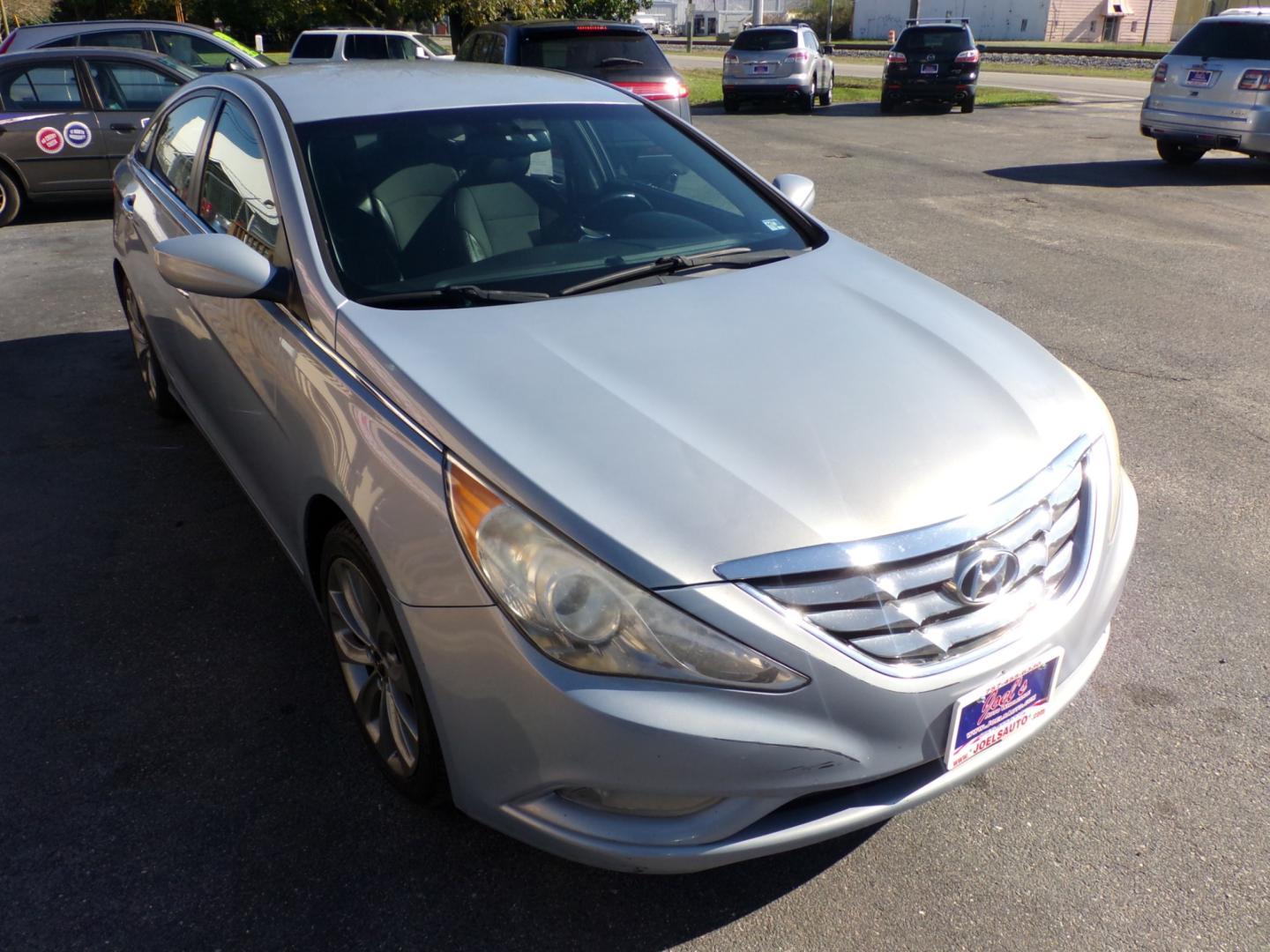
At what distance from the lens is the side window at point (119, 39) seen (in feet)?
41.8

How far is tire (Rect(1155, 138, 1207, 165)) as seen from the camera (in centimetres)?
1245

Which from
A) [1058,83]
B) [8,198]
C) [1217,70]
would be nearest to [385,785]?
[8,198]

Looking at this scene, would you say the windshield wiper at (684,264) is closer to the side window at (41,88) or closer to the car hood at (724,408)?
the car hood at (724,408)

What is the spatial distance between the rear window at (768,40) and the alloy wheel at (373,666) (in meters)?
18.9

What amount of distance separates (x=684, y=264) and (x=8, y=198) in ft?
29.5

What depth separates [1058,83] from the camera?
87.9 feet

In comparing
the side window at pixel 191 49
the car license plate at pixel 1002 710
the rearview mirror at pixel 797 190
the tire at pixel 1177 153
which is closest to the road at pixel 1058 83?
the tire at pixel 1177 153

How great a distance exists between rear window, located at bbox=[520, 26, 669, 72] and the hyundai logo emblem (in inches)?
374

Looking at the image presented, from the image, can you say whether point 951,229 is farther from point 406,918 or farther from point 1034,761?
point 406,918

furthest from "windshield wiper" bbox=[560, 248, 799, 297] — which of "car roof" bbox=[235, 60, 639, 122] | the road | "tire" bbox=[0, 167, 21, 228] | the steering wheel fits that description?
the road

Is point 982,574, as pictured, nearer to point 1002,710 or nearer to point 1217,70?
point 1002,710

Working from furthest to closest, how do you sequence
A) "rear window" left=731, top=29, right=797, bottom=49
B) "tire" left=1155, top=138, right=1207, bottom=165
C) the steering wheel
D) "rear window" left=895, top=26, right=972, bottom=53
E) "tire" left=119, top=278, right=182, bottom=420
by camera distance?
"rear window" left=731, top=29, right=797, bottom=49
"rear window" left=895, top=26, right=972, bottom=53
"tire" left=1155, top=138, right=1207, bottom=165
"tire" left=119, top=278, right=182, bottom=420
the steering wheel

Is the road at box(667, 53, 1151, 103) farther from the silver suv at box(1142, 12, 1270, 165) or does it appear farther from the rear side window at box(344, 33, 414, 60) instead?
the silver suv at box(1142, 12, 1270, 165)

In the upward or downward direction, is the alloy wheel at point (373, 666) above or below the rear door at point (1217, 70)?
below
